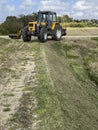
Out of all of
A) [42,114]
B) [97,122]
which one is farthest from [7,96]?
[97,122]

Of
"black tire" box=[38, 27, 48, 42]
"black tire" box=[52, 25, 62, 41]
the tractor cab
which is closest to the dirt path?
"black tire" box=[38, 27, 48, 42]

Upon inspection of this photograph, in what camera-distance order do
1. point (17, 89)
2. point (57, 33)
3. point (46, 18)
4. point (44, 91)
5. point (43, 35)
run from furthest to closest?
1. point (57, 33)
2. point (46, 18)
3. point (43, 35)
4. point (17, 89)
5. point (44, 91)

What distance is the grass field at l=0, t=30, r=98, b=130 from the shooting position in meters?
13.1

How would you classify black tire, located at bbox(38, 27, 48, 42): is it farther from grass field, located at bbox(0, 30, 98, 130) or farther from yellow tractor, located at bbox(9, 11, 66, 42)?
grass field, located at bbox(0, 30, 98, 130)

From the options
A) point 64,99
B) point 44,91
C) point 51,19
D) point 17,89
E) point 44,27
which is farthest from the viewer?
point 51,19

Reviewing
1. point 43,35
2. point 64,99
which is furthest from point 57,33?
point 64,99

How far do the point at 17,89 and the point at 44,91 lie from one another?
4.50ft

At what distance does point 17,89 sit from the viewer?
17125 millimetres

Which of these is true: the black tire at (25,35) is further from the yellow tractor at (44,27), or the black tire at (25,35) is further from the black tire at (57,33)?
the black tire at (57,33)

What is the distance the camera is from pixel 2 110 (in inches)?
559

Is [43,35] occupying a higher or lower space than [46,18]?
lower

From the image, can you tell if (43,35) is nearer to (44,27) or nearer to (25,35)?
(44,27)

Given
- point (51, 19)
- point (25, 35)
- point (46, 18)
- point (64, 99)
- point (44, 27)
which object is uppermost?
point (46, 18)

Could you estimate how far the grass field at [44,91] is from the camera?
43.0 ft
